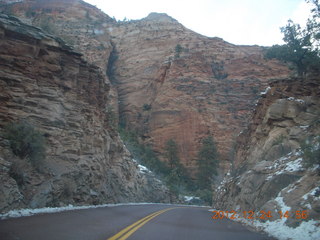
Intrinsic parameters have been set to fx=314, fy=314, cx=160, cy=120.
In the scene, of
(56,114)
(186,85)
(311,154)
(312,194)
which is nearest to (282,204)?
(312,194)

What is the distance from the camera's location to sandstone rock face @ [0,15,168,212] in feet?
47.5

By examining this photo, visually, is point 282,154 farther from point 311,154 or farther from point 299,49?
point 299,49

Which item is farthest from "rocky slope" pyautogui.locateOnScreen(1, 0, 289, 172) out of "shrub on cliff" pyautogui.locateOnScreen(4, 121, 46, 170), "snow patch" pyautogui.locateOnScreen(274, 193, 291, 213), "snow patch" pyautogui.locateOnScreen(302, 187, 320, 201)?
"snow patch" pyautogui.locateOnScreen(302, 187, 320, 201)

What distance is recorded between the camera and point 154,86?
193 ft

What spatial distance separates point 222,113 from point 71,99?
36195 mm

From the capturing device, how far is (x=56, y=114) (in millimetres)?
18203

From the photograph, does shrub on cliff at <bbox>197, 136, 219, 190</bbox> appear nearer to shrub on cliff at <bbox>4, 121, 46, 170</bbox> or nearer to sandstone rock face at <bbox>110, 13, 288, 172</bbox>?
sandstone rock face at <bbox>110, 13, 288, 172</bbox>

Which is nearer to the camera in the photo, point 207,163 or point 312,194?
point 312,194

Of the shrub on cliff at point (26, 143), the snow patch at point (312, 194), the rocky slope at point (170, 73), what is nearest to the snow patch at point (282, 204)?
the snow patch at point (312, 194)

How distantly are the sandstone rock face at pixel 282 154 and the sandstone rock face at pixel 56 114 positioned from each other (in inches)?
331

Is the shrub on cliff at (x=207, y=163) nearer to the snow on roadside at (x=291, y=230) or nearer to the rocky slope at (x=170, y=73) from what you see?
the rocky slope at (x=170, y=73)

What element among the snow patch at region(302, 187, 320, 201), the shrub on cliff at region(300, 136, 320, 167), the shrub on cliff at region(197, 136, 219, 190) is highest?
the shrub on cliff at region(300, 136, 320, 167)

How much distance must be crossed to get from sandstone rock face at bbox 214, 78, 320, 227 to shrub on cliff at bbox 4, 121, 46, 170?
993cm

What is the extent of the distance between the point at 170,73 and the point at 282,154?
4281cm
